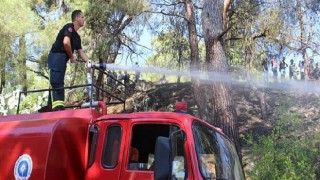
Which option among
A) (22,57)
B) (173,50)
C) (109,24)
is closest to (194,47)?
(173,50)

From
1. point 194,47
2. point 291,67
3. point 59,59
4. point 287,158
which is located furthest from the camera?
point 291,67

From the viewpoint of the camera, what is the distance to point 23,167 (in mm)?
4809

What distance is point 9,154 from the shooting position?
16.3ft

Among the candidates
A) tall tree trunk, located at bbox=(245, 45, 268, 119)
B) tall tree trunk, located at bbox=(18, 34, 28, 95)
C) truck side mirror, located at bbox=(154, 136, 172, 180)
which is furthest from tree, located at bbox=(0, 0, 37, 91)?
truck side mirror, located at bbox=(154, 136, 172, 180)

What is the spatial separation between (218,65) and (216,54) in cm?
26

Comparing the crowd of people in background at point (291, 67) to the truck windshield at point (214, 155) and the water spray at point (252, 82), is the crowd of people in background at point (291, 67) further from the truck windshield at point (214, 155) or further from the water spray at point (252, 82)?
the truck windshield at point (214, 155)

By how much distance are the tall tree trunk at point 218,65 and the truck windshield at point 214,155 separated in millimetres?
4575

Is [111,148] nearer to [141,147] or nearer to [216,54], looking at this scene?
[141,147]

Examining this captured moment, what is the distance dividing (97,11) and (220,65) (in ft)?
23.3

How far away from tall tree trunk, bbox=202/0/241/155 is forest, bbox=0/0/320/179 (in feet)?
0.07

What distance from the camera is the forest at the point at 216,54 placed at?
10.2 meters

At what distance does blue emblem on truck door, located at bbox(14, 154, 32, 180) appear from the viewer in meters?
4.71

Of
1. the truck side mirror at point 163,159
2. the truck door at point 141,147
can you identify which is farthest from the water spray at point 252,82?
the truck side mirror at point 163,159

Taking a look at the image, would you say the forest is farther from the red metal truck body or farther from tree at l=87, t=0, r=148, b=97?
the red metal truck body
